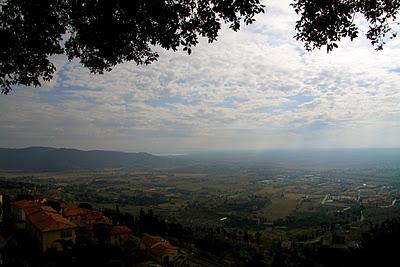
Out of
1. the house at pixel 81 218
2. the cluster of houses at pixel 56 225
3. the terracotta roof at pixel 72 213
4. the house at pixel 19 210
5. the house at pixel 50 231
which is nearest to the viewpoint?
the house at pixel 50 231

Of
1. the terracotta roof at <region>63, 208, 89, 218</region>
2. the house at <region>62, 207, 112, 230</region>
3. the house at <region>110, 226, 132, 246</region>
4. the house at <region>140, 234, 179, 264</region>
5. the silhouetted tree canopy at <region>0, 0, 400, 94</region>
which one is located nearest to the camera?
the silhouetted tree canopy at <region>0, 0, 400, 94</region>

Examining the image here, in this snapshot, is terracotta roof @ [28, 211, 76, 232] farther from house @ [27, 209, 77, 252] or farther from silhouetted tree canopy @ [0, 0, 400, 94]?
silhouetted tree canopy @ [0, 0, 400, 94]

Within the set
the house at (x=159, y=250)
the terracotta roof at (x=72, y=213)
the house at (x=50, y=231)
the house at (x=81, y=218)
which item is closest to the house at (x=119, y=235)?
the house at (x=159, y=250)

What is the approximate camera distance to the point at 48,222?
27.7 metres

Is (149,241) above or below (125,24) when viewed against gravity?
below

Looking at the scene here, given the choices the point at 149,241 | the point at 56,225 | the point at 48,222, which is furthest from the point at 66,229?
the point at 149,241

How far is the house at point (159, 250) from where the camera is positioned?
32138mm

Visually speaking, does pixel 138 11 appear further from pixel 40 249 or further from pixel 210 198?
pixel 210 198

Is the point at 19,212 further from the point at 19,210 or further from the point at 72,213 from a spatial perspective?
the point at 72,213

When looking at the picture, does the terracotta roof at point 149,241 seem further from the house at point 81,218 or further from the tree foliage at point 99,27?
the tree foliage at point 99,27

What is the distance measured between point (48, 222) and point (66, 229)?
1.48m

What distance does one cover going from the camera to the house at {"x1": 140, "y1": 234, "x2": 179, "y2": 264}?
32.1 meters

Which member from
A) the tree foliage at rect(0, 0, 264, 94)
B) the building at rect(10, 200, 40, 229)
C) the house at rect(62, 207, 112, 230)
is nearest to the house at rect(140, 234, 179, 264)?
the house at rect(62, 207, 112, 230)

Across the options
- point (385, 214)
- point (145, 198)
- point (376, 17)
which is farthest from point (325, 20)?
point (145, 198)
